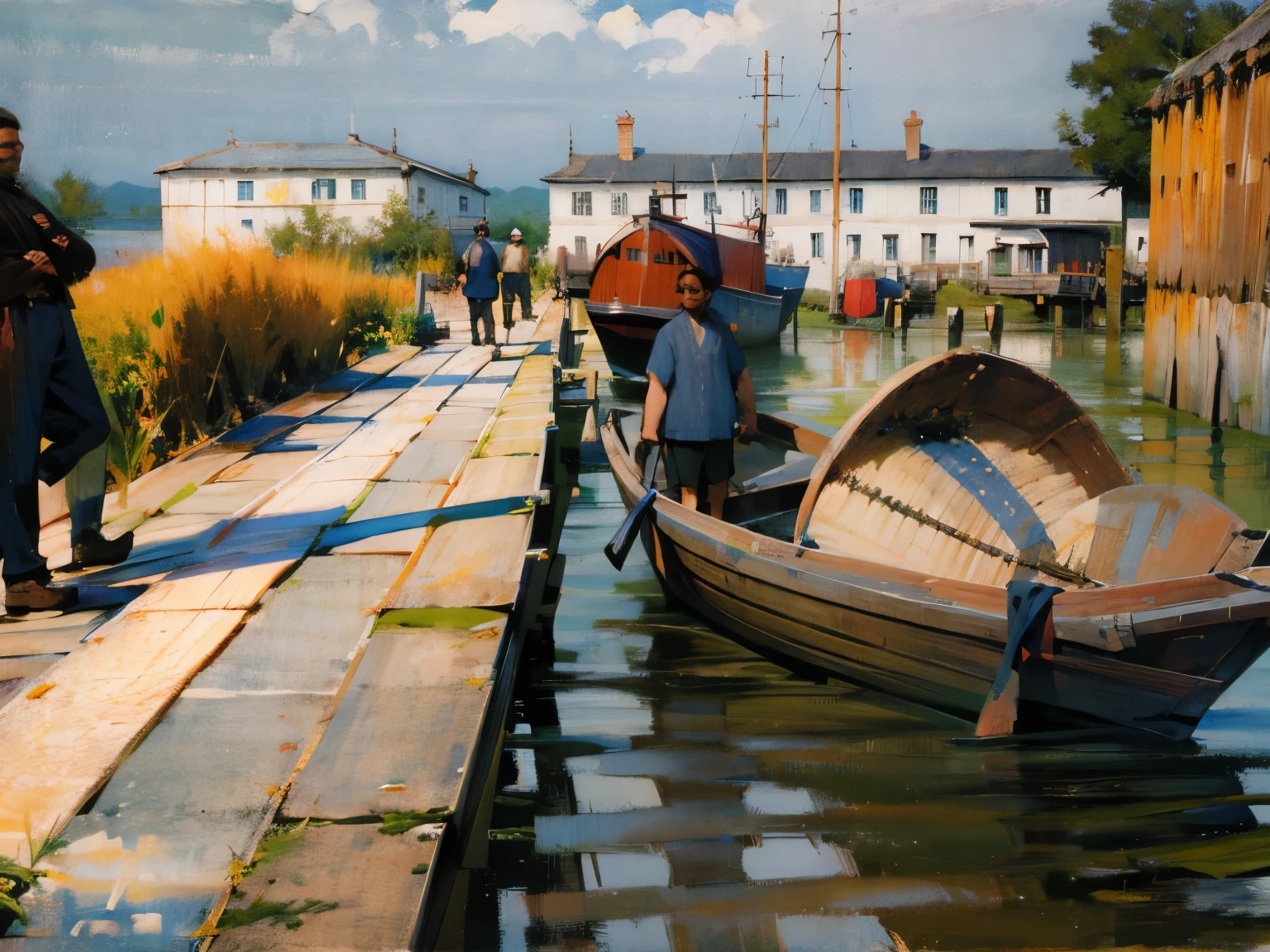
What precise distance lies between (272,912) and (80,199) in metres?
11.3

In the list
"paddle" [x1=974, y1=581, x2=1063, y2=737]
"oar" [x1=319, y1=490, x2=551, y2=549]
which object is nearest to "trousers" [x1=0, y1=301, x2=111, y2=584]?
"oar" [x1=319, y1=490, x2=551, y2=549]

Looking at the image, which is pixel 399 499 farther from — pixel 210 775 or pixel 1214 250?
pixel 1214 250

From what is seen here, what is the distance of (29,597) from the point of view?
5039mm

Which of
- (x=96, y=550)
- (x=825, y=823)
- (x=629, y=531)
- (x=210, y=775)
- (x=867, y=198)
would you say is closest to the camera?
(x=210, y=775)

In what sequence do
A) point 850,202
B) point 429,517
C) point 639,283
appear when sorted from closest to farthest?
1. point 429,517
2. point 639,283
3. point 850,202

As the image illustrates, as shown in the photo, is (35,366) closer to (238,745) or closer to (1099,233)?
(238,745)

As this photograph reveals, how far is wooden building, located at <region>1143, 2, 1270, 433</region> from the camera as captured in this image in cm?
1274

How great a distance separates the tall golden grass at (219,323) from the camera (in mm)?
9688

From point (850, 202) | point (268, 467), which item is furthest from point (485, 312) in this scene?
point (850, 202)

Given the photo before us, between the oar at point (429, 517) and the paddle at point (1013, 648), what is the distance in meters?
2.62

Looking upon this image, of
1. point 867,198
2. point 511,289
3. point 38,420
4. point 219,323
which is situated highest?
point 867,198

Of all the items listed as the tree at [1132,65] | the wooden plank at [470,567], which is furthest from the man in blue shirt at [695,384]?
the tree at [1132,65]

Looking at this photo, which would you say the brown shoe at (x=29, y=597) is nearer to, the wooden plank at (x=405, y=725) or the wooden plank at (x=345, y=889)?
the wooden plank at (x=405, y=725)

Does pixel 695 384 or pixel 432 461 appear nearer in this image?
pixel 695 384
